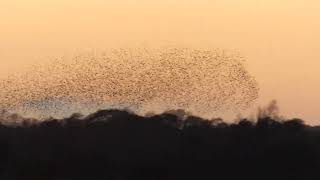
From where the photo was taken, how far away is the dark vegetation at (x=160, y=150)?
27.9 m

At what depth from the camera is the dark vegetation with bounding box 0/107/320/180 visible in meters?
27.9

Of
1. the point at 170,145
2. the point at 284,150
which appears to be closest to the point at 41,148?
the point at 170,145

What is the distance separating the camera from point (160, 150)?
28.5 meters

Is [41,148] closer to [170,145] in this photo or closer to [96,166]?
[96,166]

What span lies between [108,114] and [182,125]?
308 cm

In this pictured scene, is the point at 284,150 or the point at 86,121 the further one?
the point at 86,121

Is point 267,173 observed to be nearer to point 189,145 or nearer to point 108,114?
point 189,145

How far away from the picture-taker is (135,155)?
2853 cm

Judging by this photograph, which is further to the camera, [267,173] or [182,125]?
[182,125]

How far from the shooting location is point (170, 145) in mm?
28672

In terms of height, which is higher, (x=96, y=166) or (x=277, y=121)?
(x=277, y=121)

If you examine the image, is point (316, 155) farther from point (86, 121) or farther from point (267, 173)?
point (86, 121)

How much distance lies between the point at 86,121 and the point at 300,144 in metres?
8.43

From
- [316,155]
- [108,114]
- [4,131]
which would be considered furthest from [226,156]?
[4,131]
